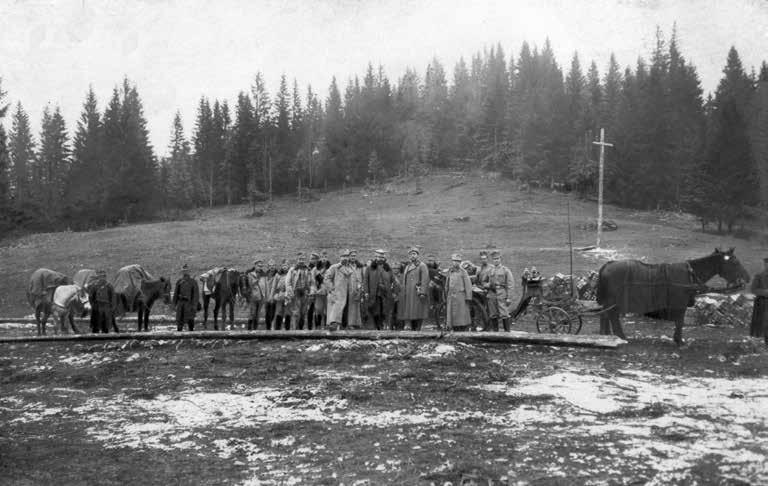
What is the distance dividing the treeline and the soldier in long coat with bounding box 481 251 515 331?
2824 cm

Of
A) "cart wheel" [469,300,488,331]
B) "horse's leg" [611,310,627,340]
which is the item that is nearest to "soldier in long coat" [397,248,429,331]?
"cart wheel" [469,300,488,331]

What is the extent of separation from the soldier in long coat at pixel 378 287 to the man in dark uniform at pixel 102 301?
665 centimetres

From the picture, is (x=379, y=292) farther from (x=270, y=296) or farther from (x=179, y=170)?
(x=179, y=170)

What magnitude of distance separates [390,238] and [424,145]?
A: 48.5m

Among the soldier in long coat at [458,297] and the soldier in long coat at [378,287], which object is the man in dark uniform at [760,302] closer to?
the soldier in long coat at [458,297]

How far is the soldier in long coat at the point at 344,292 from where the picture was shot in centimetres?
1358

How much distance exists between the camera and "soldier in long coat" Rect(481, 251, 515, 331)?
44.8 feet

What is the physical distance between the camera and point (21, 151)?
7562cm

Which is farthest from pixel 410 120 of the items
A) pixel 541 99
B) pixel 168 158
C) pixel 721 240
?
pixel 721 240

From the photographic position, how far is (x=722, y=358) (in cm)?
1055

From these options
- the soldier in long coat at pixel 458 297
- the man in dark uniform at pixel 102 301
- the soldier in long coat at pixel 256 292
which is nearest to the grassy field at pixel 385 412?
the soldier in long coat at pixel 458 297

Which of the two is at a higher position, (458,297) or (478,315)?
(458,297)

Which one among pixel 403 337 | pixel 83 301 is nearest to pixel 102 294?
pixel 83 301

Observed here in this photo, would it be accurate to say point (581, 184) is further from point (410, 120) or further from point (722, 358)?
point (722, 358)
